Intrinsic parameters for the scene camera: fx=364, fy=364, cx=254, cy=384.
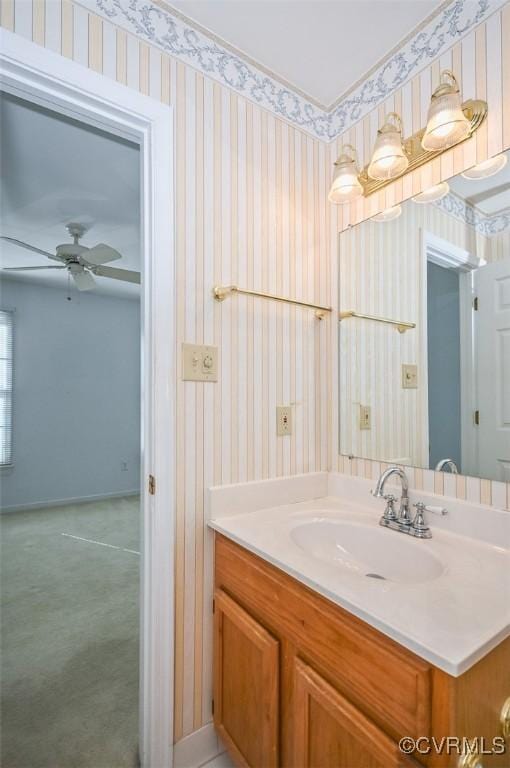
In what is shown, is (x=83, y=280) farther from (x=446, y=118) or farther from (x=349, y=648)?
(x=349, y=648)

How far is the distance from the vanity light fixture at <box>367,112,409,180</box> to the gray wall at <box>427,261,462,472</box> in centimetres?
35

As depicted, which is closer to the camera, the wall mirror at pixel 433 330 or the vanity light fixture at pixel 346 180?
the wall mirror at pixel 433 330

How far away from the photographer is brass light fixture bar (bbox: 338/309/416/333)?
4.46 ft

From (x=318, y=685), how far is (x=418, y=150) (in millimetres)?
1608

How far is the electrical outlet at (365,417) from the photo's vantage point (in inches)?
58.1

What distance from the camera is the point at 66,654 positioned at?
166 cm

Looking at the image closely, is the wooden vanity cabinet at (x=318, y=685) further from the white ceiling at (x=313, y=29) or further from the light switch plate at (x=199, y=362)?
the white ceiling at (x=313, y=29)

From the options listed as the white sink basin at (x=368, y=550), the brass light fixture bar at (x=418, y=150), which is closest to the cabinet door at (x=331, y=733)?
the white sink basin at (x=368, y=550)

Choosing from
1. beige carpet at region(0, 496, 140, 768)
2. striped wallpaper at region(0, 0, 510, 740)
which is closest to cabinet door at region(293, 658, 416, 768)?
striped wallpaper at region(0, 0, 510, 740)

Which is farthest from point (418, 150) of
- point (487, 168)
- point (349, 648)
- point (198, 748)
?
point (198, 748)

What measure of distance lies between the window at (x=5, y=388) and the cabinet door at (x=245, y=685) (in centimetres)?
152

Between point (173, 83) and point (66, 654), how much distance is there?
→ 93.3 inches

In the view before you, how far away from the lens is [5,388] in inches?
79.1

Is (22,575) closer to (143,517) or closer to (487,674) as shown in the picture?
(143,517)
